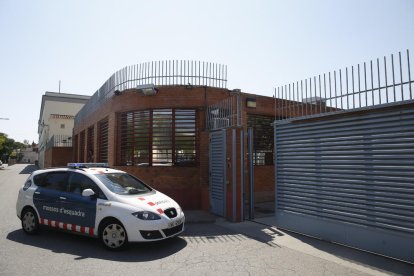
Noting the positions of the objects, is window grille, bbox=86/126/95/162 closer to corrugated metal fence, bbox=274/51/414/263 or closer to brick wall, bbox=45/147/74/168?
brick wall, bbox=45/147/74/168

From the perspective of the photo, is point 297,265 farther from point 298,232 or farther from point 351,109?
point 351,109

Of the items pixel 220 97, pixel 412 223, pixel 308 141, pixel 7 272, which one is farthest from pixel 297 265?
pixel 220 97

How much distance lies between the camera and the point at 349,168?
618 cm

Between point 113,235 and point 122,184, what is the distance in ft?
4.18

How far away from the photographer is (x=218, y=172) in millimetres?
9594

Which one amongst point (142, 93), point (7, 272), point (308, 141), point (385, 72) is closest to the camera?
point (7, 272)

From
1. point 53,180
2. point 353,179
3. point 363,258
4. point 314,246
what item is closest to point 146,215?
point 53,180

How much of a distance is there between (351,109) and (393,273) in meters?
3.01

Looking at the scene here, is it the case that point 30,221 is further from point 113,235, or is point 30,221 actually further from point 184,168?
point 184,168

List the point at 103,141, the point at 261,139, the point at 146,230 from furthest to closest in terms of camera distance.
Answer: the point at 103,141, the point at 261,139, the point at 146,230

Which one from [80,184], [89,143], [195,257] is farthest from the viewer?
[89,143]

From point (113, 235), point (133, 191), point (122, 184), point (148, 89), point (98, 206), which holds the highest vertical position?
point (148, 89)

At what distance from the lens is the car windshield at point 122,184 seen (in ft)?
21.2

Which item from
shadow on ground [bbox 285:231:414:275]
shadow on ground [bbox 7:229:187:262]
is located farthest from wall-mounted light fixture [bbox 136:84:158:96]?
shadow on ground [bbox 285:231:414:275]
